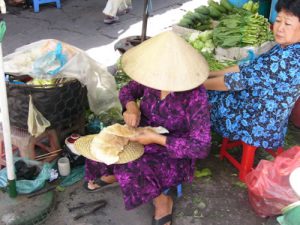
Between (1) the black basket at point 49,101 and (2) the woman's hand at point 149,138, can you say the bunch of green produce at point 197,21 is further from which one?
(2) the woman's hand at point 149,138

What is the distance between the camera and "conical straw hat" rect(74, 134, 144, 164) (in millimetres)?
2279

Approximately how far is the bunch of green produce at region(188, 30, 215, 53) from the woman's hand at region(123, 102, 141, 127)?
1782 mm

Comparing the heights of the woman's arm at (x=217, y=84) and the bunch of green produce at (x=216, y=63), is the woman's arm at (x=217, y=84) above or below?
above

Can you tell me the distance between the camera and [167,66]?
210 cm

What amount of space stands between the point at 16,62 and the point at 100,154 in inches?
43.0

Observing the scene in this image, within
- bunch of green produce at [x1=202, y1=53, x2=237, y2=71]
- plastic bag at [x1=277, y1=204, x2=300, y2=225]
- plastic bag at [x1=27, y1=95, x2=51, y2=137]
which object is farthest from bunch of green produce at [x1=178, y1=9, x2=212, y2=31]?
plastic bag at [x1=277, y1=204, x2=300, y2=225]

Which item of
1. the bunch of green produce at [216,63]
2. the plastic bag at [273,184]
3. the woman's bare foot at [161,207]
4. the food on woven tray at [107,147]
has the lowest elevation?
the woman's bare foot at [161,207]

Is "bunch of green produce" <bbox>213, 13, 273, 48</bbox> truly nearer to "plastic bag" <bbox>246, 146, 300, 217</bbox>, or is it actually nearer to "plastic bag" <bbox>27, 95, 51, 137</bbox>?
"plastic bag" <bbox>246, 146, 300, 217</bbox>

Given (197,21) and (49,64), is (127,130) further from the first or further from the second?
(197,21)

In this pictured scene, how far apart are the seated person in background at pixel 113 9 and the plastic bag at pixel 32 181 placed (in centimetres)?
358

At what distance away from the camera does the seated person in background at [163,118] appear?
→ 211 centimetres

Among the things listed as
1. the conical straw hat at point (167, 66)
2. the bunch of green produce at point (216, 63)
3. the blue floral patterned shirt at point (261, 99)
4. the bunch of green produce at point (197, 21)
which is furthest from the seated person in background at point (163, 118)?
the bunch of green produce at point (197, 21)

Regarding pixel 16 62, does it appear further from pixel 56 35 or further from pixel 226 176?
pixel 56 35

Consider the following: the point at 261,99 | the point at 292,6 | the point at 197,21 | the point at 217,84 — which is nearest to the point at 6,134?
the point at 217,84
